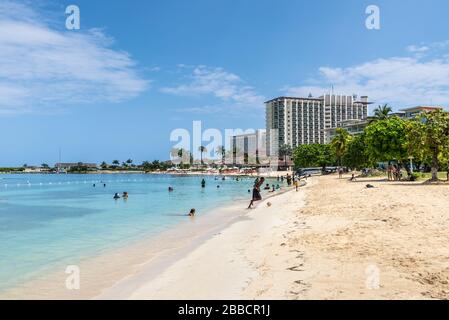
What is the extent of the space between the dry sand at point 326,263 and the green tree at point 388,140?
114ft

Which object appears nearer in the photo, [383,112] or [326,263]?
[326,263]

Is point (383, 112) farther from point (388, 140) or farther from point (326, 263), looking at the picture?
point (326, 263)

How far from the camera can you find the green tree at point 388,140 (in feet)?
168

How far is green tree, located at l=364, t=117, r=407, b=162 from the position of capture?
51.1 meters

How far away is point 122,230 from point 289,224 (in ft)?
39.9

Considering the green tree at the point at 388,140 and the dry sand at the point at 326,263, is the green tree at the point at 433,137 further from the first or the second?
the dry sand at the point at 326,263

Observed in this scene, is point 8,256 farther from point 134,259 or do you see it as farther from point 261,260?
point 261,260

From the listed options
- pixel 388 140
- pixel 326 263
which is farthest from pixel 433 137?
pixel 326 263

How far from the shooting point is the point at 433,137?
128ft

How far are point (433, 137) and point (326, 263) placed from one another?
34057 mm

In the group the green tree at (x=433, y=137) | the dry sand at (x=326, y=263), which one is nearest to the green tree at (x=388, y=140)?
the green tree at (x=433, y=137)

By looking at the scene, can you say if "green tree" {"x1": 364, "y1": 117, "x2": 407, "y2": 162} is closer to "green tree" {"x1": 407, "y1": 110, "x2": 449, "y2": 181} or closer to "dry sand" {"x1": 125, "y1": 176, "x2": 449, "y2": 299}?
"green tree" {"x1": 407, "y1": 110, "x2": 449, "y2": 181}
